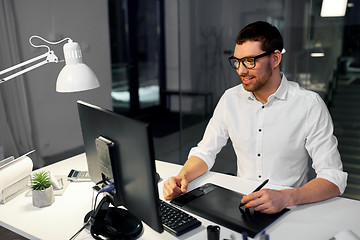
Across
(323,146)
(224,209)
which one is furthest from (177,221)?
(323,146)

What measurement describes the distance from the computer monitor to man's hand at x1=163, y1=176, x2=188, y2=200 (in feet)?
0.97

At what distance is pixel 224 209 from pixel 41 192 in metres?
0.78

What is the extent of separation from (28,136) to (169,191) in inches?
88.2

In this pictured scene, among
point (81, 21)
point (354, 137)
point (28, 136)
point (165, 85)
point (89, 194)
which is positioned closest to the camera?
point (89, 194)

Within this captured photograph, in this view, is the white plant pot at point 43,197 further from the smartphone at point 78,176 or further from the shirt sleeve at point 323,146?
the shirt sleeve at point 323,146

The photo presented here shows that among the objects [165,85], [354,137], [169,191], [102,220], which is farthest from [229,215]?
[165,85]

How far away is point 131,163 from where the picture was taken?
3.56 feet

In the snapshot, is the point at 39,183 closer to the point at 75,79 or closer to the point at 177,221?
the point at 75,79

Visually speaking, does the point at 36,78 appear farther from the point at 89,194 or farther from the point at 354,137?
the point at 354,137

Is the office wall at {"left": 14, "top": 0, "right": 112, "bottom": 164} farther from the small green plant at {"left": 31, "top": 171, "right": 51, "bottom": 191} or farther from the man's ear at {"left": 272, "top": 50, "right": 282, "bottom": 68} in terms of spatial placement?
the man's ear at {"left": 272, "top": 50, "right": 282, "bottom": 68}

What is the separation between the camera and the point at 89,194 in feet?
5.18

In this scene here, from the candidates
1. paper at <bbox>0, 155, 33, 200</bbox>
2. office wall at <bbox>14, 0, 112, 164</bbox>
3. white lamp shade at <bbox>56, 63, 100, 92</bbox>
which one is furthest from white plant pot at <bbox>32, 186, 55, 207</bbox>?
office wall at <bbox>14, 0, 112, 164</bbox>

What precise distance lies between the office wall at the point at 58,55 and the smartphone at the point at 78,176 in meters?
1.77

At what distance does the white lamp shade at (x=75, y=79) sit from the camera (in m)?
1.48
